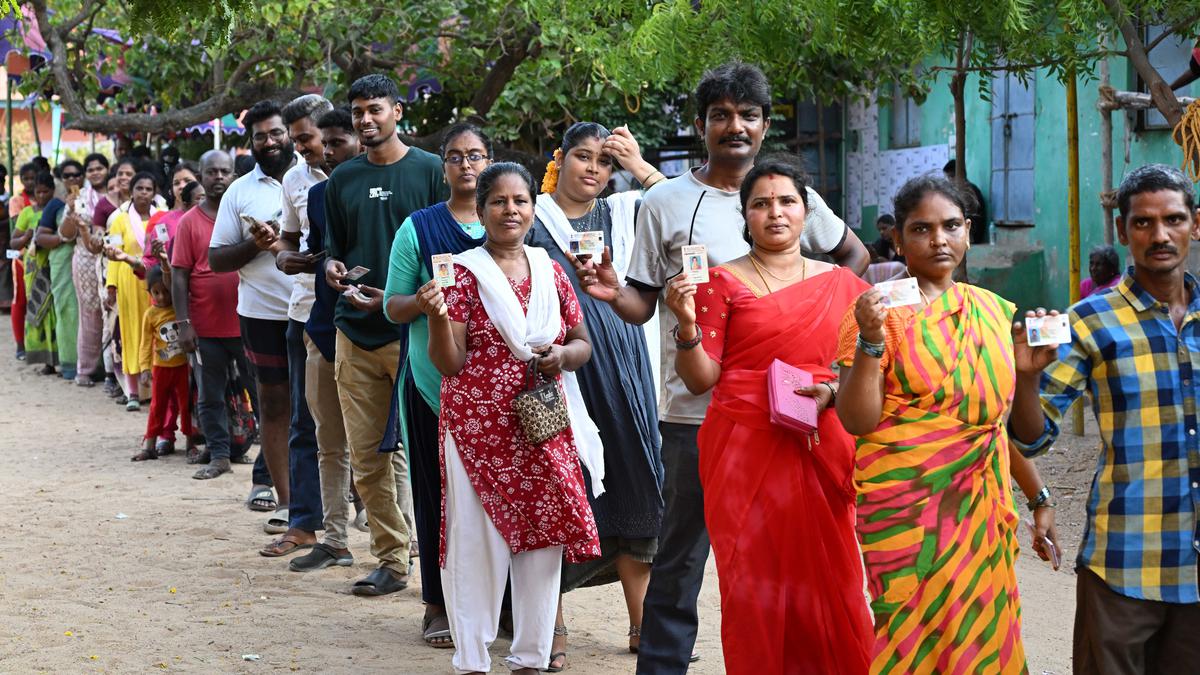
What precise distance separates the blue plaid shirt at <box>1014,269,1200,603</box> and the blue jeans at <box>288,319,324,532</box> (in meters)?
4.38

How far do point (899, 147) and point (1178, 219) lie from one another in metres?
14.0

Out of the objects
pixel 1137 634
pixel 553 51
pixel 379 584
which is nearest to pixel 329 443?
pixel 379 584

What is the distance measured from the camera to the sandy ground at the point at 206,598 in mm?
5641

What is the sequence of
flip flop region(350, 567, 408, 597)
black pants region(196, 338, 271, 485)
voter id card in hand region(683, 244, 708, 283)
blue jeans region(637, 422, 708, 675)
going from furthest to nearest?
1. black pants region(196, 338, 271, 485)
2. flip flop region(350, 567, 408, 597)
3. blue jeans region(637, 422, 708, 675)
4. voter id card in hand region(683, 244, 708, 283)

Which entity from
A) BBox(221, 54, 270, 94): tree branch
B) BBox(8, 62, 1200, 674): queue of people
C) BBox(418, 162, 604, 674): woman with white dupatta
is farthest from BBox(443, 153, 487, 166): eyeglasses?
BBox(221, 54, 270, 94): tree branch

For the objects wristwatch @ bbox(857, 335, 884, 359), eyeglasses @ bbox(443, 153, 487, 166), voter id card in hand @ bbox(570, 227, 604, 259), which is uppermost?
eyeglasses @ bbox(443, 153, 487, 166)

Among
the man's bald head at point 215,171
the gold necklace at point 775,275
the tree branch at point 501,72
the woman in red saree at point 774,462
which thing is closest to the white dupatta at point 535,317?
the woman in red saree at point 774,462

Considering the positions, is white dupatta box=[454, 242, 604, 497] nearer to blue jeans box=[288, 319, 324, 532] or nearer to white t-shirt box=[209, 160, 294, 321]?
blue jeans box=[288, 319, 324, 532]

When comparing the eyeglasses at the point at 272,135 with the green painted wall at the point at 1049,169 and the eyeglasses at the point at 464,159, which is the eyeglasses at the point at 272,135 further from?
the green painted wall at the point at 1049,169

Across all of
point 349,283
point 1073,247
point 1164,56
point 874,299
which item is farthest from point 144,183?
point 874,299

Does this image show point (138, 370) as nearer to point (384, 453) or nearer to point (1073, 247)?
point (384, 453)

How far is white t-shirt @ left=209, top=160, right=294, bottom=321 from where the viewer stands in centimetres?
769

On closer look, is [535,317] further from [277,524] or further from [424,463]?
[277,524]

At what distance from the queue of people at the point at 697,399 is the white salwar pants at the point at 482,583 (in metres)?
0.01
